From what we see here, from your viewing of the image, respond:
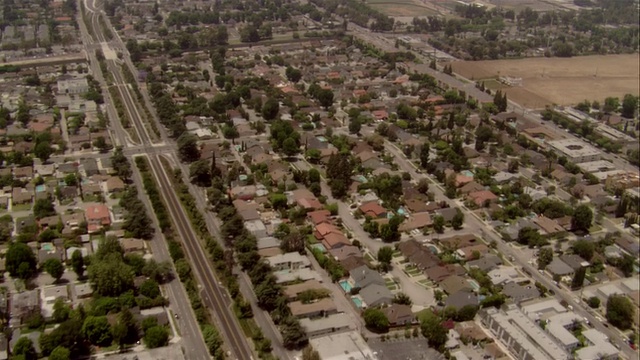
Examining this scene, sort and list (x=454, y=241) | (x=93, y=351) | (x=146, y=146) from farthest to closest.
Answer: (x=146, y=146), (x=454, y=241), (x=93, y=351)

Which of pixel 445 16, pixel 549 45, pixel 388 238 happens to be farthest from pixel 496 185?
pixel 445 16

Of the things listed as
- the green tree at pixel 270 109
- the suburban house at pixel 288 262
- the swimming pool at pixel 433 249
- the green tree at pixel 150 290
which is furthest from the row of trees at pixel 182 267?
the swimming pool at pixel 433 249

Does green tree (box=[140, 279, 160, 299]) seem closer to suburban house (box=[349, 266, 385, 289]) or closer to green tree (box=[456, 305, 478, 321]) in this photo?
suburban house (box=[349, 266, 385, 289])

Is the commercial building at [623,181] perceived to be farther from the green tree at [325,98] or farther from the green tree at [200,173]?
the green tree at [200,173]

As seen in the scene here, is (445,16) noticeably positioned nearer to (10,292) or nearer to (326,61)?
(326,61)

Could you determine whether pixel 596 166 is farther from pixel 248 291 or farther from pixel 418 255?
pixel 248 291
